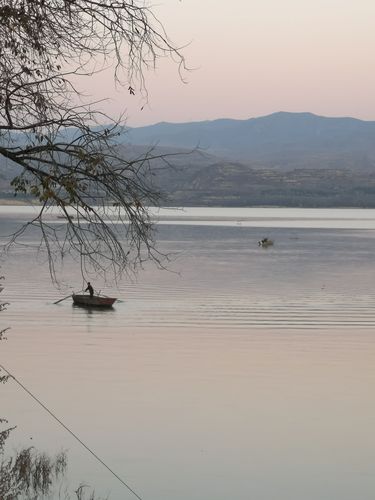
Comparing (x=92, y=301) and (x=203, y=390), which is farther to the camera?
(x=92, y=301)

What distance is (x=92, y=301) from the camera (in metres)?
58.2

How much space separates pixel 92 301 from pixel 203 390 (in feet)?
86.8

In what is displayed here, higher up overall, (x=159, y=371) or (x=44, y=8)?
(x=44, y=8)

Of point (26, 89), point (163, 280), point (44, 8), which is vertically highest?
point (44, 8)

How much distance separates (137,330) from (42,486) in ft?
94.3

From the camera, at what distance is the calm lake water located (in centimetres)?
2294

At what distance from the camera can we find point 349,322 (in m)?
51.7

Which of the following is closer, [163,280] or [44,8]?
[44,8]

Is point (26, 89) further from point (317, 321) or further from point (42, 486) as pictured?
point (317, 321)

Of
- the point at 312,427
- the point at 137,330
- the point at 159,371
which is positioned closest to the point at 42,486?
the point at 312,427

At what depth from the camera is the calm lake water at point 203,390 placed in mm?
22938

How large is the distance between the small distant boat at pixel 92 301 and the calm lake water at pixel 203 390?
0.69 m

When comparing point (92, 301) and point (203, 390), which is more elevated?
point (203, 390)

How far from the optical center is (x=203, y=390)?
3244 centimetres
